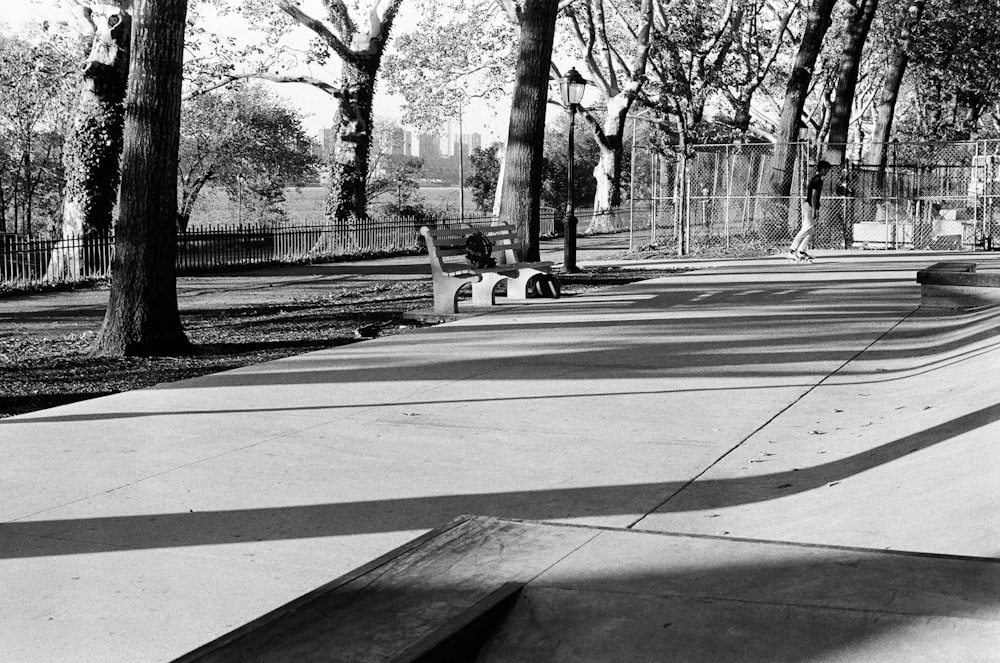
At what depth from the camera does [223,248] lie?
88.8 ft

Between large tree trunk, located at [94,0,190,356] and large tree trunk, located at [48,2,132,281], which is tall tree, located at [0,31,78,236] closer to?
large tree trunk, located at [48,2,132,281]

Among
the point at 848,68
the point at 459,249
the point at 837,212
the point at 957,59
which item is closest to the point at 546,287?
the point at 459,249

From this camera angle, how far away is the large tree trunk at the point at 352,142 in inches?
1296

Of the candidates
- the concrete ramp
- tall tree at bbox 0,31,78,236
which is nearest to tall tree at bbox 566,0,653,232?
tall tree at bbox 0,31,78,236

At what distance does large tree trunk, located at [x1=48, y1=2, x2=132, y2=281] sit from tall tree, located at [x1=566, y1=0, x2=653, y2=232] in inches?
758

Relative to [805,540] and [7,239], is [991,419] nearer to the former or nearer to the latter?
[805,540]

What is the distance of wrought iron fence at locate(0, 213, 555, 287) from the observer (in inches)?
865

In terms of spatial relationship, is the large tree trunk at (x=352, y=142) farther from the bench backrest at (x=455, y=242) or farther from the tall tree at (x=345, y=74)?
the bench backrest at (x=455, y=242)

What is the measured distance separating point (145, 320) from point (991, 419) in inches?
294

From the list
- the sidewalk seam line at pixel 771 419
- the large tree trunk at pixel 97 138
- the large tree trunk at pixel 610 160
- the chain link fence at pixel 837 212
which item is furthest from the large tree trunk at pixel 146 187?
the large tree trunk at pixel 610 160

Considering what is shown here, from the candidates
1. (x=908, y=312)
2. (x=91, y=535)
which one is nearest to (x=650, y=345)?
(x=908, y=312)

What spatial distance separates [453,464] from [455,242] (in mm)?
8155

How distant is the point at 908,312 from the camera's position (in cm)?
1370

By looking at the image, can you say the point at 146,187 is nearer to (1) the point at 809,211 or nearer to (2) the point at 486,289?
(2) the point at 486,289
